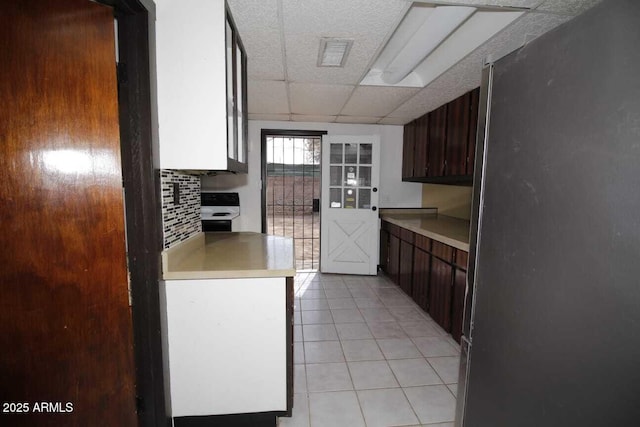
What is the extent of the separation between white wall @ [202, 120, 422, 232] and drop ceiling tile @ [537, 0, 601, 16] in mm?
2997

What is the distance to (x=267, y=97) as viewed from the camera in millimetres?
3227

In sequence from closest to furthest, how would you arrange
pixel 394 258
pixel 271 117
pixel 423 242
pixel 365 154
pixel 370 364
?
1. pixel 370 364
2. pixel 423 242
3. pixel 394 258
4. pixel 271 117
5. pixel 365 154

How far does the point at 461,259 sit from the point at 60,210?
252 centimetres

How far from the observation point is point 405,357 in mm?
2357

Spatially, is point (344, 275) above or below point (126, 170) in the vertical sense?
below

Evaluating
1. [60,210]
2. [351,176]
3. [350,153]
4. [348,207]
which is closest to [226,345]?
[60,210]

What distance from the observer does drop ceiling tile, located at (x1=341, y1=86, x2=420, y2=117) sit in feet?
9.57

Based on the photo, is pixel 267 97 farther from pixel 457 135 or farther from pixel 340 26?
pixel 457 135

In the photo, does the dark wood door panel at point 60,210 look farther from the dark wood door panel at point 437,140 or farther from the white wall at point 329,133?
the dark wood door panel at point 437,140

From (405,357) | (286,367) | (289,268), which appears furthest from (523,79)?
(405,357)

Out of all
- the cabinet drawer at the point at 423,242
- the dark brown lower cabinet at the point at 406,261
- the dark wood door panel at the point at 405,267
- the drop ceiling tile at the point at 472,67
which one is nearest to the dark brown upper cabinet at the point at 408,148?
the drop ceiling tile at the point at 472,67

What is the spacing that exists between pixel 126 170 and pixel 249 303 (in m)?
0.84

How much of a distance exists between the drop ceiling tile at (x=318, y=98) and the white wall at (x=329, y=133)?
68 centimetres

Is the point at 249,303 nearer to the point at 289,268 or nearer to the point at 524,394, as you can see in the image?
the point at 289,268
